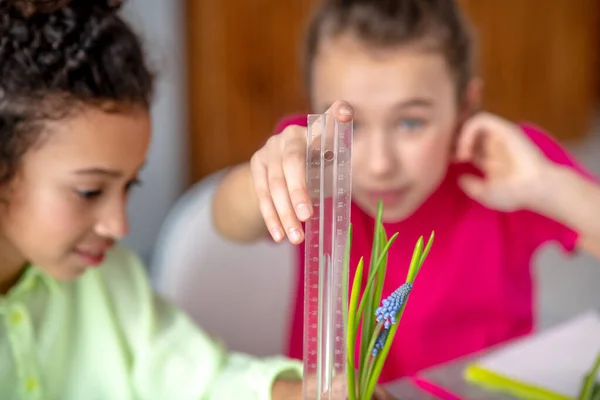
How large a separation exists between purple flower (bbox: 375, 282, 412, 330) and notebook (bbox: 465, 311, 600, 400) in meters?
Answer: 0.28

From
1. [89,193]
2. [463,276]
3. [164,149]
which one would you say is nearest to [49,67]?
[89,193]

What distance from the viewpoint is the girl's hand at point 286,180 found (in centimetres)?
49

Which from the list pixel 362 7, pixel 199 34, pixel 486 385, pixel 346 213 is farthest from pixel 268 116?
pixel 346 213

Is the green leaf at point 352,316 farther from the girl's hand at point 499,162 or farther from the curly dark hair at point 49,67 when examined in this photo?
the girl's hand at point 499,162

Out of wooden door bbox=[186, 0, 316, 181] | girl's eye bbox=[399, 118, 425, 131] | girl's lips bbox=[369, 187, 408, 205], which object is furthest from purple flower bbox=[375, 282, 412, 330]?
wooden door bbox=[186, 0, 316, 181]

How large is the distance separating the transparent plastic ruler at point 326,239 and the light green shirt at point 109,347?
0.55ft

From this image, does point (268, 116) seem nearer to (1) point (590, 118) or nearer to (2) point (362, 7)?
(2) point (362, 7)

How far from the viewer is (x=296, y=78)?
7.30 feet

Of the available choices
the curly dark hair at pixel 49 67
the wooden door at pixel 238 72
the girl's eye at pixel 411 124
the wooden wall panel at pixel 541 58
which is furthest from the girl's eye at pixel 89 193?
the wooden wall panel at pixel 541 58

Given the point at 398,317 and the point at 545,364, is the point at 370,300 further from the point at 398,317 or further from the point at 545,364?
the point at 545,364

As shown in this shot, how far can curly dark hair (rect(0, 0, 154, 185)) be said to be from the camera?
0.60m

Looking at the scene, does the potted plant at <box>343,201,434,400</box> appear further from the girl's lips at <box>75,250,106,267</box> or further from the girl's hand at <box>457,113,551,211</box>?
the girl's hand at <box>457,113,551,211</box>

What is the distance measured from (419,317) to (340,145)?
27 centimetres

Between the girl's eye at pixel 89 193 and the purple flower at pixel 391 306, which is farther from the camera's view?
the girl's eye at pixel 89 193
